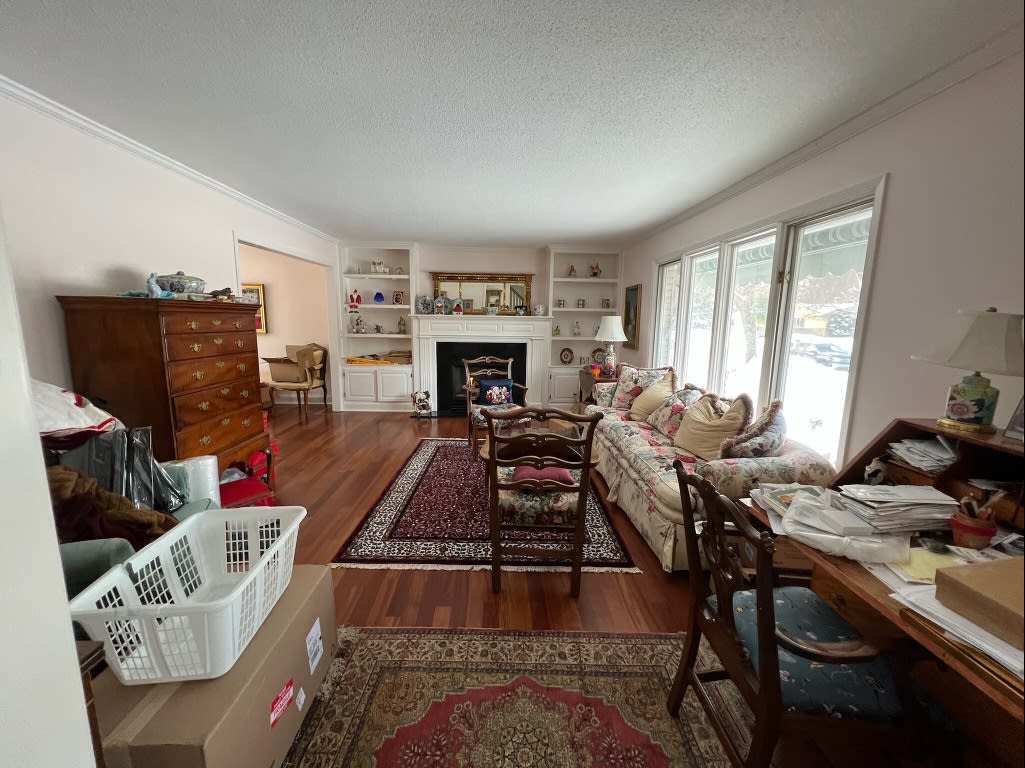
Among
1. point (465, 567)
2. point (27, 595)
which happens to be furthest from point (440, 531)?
point (27, 595)

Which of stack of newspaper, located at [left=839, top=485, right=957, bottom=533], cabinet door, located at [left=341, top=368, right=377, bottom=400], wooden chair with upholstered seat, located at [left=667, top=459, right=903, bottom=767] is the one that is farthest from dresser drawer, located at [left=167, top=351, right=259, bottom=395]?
stack of newspaper, located at [left=839, top=485, right=957, bottom=533]

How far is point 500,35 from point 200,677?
217 centimetres

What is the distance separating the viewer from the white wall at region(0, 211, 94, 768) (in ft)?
1.93

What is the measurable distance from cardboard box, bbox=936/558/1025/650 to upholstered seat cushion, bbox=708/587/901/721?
0.64 m

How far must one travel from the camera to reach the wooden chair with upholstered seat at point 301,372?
5207 mm

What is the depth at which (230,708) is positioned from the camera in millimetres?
992

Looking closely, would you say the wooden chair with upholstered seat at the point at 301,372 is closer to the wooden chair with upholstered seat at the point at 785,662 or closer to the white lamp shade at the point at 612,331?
the white lamp shade at the point at 612,331

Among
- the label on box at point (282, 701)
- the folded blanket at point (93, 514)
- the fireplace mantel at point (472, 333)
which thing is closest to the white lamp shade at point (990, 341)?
the label on box at point (282, 701)

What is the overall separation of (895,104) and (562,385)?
4353 millimetres

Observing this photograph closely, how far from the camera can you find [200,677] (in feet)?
3.43

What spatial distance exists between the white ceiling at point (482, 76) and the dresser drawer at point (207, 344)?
1.09m

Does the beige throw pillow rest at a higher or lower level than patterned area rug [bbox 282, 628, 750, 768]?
higher

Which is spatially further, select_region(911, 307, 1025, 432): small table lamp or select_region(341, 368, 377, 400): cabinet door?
select_region(341, 368, 377, 400): cabinet door

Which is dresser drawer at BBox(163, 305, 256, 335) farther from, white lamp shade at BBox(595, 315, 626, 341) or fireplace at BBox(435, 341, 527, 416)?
white lamp shade at BBox(595, 315, 626, 341)
